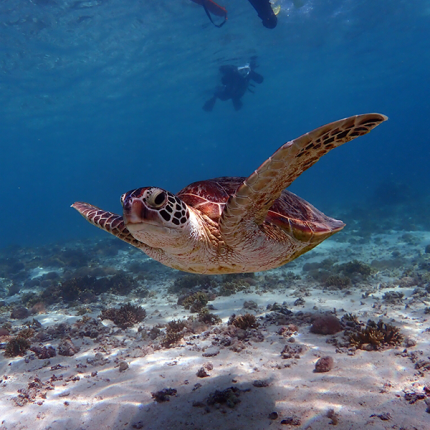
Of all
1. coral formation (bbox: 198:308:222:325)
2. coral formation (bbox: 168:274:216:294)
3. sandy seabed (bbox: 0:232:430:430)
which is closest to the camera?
sandy seabed (bbox: 0:232:430:430)

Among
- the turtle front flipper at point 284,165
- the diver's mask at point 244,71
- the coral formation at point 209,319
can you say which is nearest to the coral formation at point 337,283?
the coral formation at point 209,319

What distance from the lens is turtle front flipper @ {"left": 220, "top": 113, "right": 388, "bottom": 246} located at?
1.92 metres

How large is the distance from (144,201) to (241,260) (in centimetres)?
185

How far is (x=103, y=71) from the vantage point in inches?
995

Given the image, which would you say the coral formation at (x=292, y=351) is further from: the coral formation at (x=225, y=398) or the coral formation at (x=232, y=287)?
the coral formation at (x=232, y=287)

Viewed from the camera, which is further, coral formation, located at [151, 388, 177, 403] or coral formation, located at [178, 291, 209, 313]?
coral formation, located at [178, 291, 209, 313]

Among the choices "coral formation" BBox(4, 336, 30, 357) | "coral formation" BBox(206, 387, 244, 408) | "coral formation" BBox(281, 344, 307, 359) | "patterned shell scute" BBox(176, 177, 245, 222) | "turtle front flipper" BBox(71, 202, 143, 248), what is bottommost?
"coral formation" BBox(4, 336, 30, 357)

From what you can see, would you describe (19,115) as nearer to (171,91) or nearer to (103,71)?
(103,71)

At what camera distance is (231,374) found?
13.0ft

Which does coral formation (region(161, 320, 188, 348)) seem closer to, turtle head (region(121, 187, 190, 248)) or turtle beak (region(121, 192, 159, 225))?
turtle head (region(121, 187, 190, 248))

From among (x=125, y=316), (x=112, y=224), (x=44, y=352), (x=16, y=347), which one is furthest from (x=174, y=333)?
(x=16, y=347)

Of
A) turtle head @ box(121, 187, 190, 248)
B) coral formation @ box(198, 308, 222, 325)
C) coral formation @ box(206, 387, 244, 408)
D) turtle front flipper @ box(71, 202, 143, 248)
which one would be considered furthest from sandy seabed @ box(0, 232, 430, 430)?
turtle head @ box(121, 187, 190, 248)

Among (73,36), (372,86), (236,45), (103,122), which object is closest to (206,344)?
(73,36)

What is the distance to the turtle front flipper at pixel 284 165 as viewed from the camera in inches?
75.7
